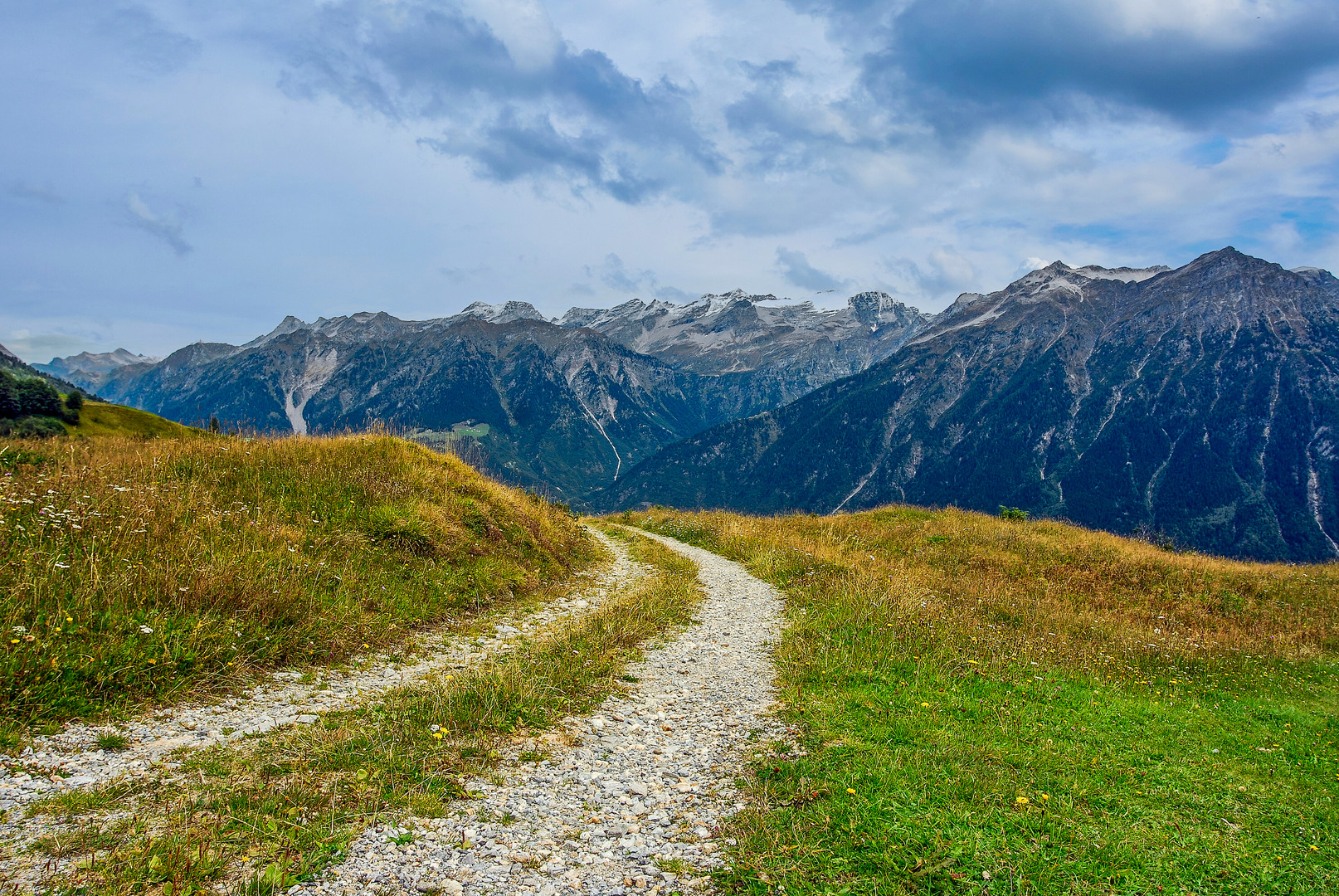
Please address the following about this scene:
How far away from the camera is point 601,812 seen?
22.1ft

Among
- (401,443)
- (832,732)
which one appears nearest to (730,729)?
(832,732)

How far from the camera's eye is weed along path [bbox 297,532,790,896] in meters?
5.38

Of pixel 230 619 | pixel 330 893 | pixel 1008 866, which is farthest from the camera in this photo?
pixel 230 619

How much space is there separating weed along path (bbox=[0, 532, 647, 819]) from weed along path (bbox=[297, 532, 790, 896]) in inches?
119

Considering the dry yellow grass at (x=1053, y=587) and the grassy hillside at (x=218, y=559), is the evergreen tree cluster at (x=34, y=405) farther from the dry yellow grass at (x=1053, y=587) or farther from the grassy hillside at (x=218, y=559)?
the dry yellow grass at (x=1053, y=587)

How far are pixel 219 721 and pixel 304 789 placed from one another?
9.87ft

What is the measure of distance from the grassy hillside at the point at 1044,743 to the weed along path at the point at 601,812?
0.61 metres

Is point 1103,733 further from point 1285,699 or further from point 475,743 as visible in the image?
point 475,743

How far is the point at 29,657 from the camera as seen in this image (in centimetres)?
793

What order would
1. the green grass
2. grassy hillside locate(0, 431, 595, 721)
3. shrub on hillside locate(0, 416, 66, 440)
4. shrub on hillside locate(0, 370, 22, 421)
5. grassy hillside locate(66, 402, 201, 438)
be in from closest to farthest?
the green grass
grassy hillside locate(0, 431, 595, 721)
shrub on hillside locate(0, 416, 66, 440)
shrub on hillside locate(0, 370, 22, 421)
grassy hillside locate(66, 402, 201, 438)

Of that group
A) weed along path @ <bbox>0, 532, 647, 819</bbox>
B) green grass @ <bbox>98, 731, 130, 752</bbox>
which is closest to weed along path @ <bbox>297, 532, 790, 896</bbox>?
weed along path @ <bbox>0, 532, 647, 819</bbox>

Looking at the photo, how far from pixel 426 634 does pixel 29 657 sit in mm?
6151

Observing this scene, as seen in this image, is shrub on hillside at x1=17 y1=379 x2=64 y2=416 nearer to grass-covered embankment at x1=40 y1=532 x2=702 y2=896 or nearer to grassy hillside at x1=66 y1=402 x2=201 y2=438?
grassy hillside at x1=66 y1=402 x2=201 y2=438

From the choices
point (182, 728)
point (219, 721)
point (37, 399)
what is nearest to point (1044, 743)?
point (219, 721)
